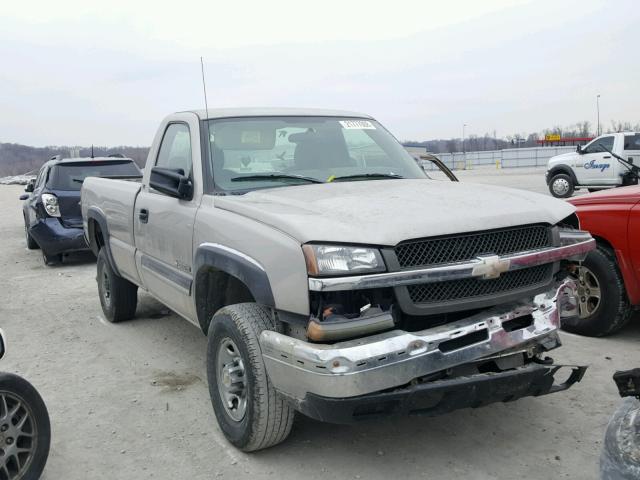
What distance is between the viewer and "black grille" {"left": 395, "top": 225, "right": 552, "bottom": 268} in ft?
9.85

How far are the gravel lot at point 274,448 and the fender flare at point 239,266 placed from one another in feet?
3.11

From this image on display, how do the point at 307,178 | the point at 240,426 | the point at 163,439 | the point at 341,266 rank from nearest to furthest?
the point at 341,266 < the point at 240,426 < the point at 163,439 < the point at 307,178

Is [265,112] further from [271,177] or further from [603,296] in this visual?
[603,296]

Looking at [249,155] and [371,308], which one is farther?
[249,155]

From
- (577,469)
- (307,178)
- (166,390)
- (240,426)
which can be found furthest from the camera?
(166,390)

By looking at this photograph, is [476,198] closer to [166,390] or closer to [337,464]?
[337,464]

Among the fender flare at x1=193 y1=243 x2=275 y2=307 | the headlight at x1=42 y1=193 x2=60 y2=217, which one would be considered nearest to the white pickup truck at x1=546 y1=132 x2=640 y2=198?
the headlight at x1=42 y1=193 x2=60 y2=217

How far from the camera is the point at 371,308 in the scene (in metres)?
2.95

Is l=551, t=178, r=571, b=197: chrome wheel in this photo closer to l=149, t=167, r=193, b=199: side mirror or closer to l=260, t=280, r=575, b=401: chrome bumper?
l=149, t=167, r=193, b=199: side mirror

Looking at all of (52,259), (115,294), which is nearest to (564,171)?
(52,259)

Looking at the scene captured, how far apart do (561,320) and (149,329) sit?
4135 millimetres

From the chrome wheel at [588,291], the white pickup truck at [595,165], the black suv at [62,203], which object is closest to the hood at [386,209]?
the chrome wheel at [588,291]

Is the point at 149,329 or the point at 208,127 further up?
the point at 208,127

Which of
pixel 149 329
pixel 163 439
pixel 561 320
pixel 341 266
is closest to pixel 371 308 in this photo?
pixel 341 266
